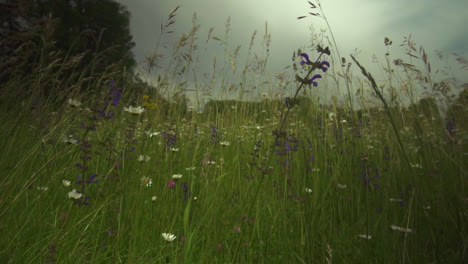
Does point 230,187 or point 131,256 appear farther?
point 230,187

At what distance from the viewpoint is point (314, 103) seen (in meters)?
2.78

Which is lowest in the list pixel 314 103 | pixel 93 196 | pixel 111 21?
pixel 93 196

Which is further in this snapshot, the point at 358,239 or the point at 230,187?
the point at 230,187

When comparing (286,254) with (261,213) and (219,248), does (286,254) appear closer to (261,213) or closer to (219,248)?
(219,248)

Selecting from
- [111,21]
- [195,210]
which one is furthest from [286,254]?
[111,21]

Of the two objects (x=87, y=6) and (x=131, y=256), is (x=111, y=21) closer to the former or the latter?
Answer: (x=87, y=6)

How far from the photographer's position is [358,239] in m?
1.72

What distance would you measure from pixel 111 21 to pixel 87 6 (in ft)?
4.70

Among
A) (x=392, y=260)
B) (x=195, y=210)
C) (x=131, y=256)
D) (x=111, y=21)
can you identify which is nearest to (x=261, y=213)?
(x=195, y=210)

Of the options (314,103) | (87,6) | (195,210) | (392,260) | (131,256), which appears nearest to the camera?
(131,256)

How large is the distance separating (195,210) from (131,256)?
650mm

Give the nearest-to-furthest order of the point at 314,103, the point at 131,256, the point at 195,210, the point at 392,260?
the point at 131,256 → the point at 392,260 → the point at 195,210 → the point at 314,103

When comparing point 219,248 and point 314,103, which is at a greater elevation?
point 314,103

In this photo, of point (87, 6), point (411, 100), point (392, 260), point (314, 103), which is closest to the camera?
point (392, 260)
